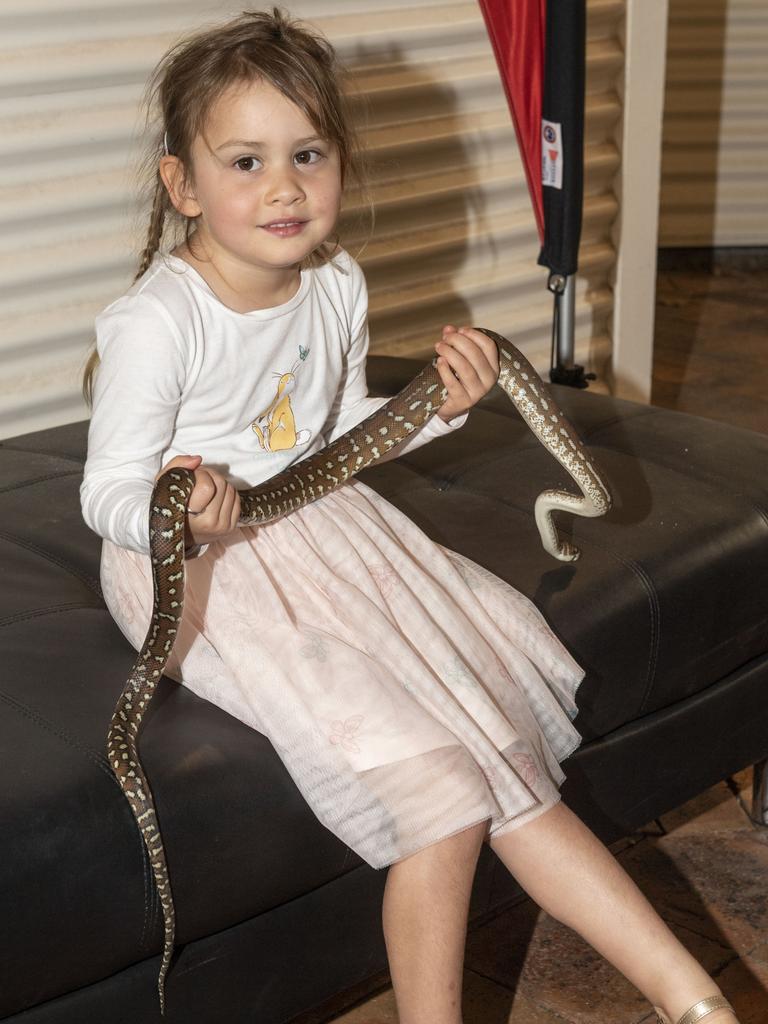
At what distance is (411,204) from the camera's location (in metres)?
3.39

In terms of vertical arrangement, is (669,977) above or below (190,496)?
below

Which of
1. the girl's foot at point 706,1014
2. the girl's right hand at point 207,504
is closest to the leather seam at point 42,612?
the girl's right hand at point 207,504

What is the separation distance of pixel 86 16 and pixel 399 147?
0.92 m

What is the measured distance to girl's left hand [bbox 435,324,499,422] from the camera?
172cm

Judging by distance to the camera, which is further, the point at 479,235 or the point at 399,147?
the point at 479,235

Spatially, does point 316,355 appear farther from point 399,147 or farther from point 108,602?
point 399,147

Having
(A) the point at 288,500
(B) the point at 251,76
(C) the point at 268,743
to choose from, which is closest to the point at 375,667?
(C) the point at 268,743

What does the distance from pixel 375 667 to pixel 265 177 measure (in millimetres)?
628

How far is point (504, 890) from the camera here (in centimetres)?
174

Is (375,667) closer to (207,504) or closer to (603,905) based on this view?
(207,504)

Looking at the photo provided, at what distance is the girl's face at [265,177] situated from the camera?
163 centimetres

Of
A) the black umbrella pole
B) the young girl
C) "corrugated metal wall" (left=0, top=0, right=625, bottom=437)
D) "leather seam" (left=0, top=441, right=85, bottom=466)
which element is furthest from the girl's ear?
the black umbrella pole

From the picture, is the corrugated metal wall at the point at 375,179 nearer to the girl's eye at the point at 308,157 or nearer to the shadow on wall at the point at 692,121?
the girl's eye at the point at 308,157

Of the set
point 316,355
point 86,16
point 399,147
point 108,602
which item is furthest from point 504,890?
point 399,147
